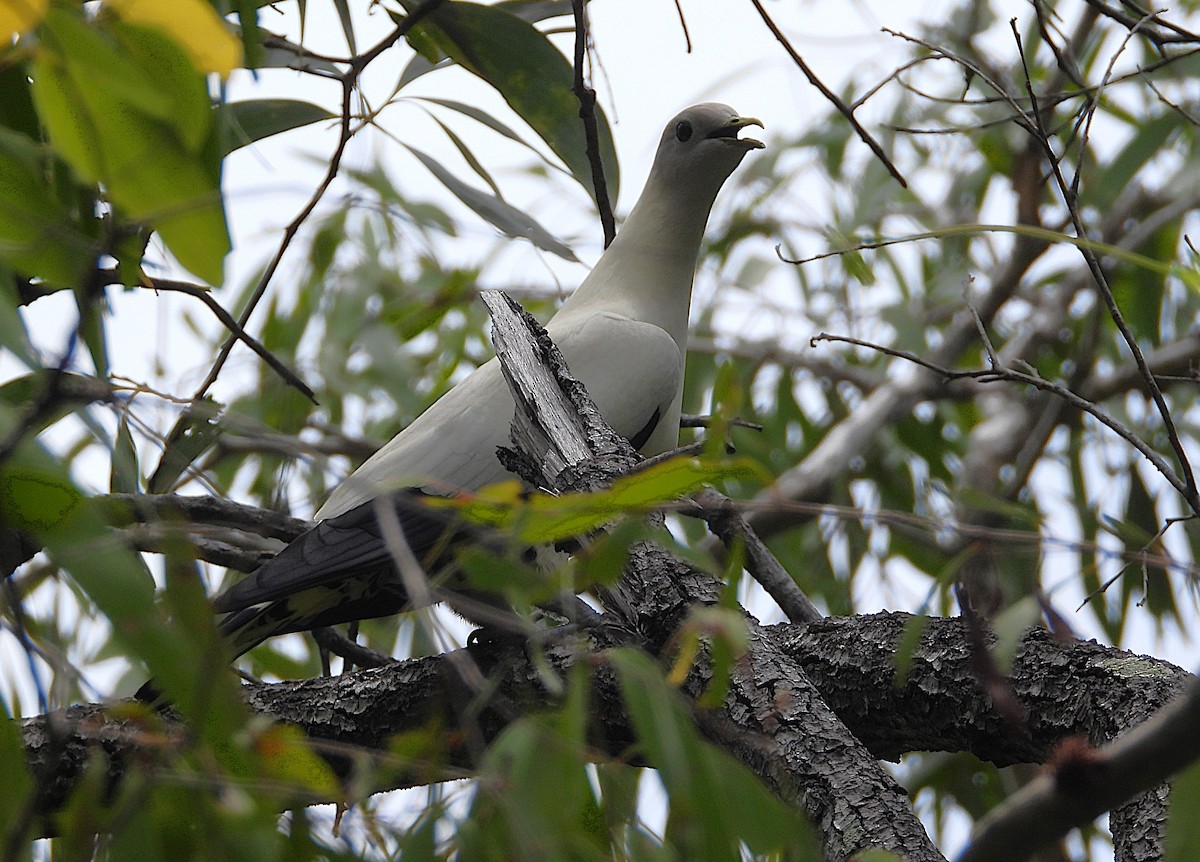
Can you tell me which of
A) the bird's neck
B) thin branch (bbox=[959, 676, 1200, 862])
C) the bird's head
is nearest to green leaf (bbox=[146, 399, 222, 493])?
the bird's neck

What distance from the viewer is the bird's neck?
7.33 ft

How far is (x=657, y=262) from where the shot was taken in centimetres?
226

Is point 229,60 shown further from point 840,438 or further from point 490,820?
point 840,438

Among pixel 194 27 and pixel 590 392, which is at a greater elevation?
pixel 590 392

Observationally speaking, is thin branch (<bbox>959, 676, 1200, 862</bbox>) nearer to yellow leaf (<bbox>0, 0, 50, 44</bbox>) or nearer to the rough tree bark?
the rough tree bark

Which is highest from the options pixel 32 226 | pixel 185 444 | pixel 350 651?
pixel 185 444

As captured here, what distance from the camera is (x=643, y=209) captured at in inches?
91.5

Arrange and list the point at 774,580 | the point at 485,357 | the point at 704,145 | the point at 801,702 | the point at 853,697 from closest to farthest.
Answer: the point at 801,702, the point at 853,697, the point at 774,580, the point at 704,145, the point at 485,357

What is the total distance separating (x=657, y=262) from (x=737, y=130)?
286mm

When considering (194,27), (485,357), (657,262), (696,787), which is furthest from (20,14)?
(485,357)

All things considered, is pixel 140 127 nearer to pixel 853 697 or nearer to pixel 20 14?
pixel 20 14

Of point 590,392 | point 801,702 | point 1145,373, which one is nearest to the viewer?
point 801,702

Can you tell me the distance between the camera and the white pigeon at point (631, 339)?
1.94m

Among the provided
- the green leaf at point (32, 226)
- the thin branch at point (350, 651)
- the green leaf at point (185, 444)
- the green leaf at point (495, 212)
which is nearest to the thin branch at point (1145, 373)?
the green leaf at point (495, 212)
